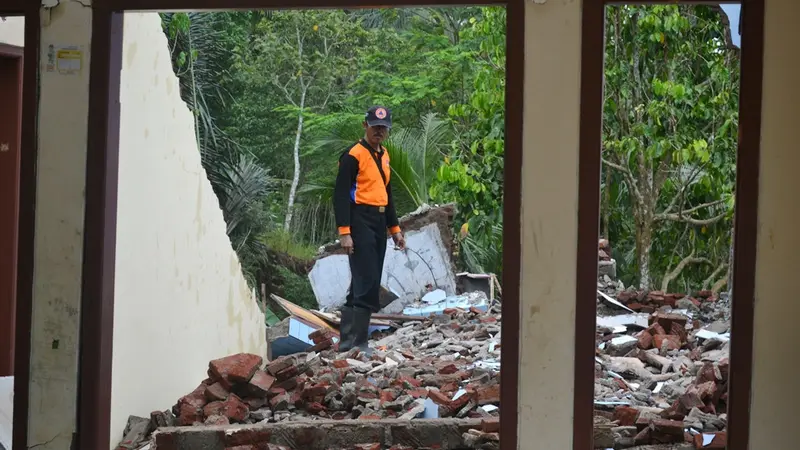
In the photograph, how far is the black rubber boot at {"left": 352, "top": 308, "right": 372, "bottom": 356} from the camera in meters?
8.27


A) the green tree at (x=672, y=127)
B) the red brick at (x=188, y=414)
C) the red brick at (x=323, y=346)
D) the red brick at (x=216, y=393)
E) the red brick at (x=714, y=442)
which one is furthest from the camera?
the green tree at (x=672, y=127)

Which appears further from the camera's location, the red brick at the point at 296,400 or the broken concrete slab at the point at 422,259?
the broken concrete slab at the point at 422,259

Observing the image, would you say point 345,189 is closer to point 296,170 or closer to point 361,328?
point 361,328

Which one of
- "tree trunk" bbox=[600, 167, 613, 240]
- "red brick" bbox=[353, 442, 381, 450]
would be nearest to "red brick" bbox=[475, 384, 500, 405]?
"red brick" bbox=[353, 442, 381, 450]

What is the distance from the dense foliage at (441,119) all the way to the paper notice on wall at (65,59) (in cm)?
394

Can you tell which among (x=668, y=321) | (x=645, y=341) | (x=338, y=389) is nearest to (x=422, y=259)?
(x=668, y=321)

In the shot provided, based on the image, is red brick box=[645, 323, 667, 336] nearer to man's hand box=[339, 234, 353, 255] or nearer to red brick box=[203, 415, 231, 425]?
man's hand box=[339, 234, 353, 255]

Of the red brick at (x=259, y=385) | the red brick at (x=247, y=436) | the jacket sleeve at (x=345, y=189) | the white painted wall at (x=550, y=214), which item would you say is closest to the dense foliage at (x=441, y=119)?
the jacket sleeve at (x=345, y=189)

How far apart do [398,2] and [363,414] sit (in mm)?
3135

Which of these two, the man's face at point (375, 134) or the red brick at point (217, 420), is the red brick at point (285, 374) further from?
the man's face at point (375, 134)

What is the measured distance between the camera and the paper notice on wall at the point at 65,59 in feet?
14.5

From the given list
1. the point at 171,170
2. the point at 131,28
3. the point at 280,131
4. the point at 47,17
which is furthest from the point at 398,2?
the point at 280,131

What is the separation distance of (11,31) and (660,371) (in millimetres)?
5531

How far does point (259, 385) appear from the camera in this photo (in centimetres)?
653
